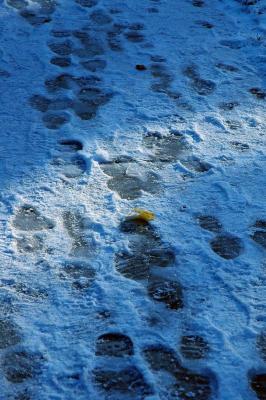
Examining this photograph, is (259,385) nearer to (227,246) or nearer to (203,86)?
(227,246)

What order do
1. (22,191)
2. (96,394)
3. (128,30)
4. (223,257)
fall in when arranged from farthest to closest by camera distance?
(128,30) < (22,191) < (223,257) < (96,394)

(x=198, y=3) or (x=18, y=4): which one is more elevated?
(x=198, y=3)

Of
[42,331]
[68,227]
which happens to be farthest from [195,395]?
[68,227]

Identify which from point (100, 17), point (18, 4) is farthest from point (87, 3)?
point (18, 4)

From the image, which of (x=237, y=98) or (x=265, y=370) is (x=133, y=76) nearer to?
(x=237, y=98)

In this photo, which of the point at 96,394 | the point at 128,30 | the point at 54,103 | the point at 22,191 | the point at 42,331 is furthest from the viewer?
the point at 128,30

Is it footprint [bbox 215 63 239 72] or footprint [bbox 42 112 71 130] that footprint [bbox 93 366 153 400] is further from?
footprint [bbox 215 63 239 72]
